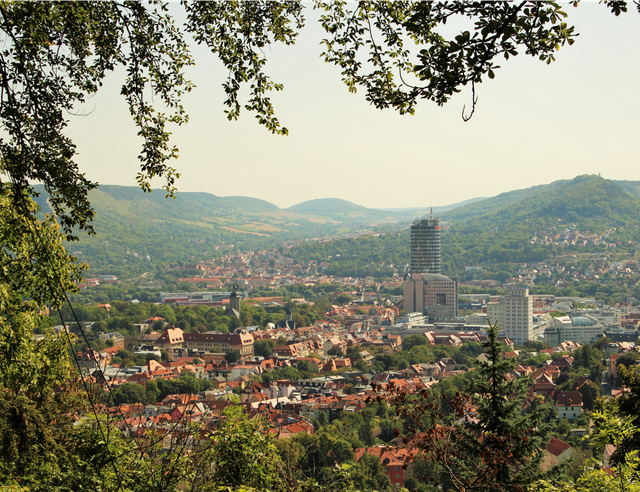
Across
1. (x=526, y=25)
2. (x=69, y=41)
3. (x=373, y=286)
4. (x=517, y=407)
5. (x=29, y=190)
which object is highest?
(x=69, y=41)

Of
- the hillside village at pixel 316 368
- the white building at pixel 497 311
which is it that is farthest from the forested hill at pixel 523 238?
the hillside village at pixel 316 368

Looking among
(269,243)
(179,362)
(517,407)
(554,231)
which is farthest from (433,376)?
(269,243)

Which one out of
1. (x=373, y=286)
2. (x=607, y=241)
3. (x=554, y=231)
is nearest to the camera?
(x=373, y=286)

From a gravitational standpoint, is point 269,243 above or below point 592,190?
below

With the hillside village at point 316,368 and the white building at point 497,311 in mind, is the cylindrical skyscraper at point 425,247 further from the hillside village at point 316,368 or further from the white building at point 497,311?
the white building at point 497,311

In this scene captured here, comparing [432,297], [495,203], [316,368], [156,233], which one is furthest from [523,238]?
[495,203]

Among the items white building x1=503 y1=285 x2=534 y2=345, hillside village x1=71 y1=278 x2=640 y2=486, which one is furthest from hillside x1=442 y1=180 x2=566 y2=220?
white building x1=503 y1=285 x2=534 y2=345

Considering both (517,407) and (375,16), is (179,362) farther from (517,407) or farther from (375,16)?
(375,16)
